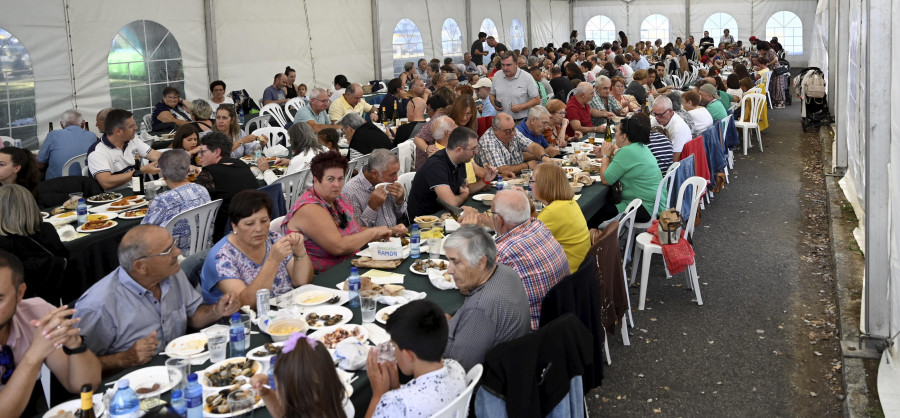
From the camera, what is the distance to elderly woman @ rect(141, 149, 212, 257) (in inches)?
196

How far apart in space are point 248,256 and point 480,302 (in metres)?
1.22

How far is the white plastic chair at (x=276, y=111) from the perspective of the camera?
10812 mm

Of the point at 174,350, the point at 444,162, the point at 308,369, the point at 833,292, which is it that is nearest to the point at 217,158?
the point at 444,162

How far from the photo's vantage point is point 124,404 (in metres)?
2.51

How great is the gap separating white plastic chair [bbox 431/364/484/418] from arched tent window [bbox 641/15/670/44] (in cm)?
2618

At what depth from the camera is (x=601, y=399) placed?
4.17m

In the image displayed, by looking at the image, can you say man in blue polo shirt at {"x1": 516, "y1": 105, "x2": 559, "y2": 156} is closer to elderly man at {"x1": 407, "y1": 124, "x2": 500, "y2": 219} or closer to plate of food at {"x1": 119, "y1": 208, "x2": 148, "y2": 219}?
elderly man at {"x1": 407, "y1": 124, "x2": 500, "y2": 219}

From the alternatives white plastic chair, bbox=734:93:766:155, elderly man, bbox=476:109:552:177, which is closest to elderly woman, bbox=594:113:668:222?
elderly man, bbox=476:109:552:177

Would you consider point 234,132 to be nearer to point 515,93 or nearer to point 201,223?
point 201,223

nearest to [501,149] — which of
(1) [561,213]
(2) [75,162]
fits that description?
(1) [561,213]

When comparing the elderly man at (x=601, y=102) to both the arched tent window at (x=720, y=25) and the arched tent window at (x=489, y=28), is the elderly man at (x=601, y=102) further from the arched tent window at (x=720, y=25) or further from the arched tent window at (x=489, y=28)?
the arched tent window at (x=720, y=25)

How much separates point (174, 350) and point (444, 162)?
2867 millimetres

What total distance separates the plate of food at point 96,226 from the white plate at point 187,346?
220 centimetres

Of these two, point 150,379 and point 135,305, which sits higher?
point 135,305
